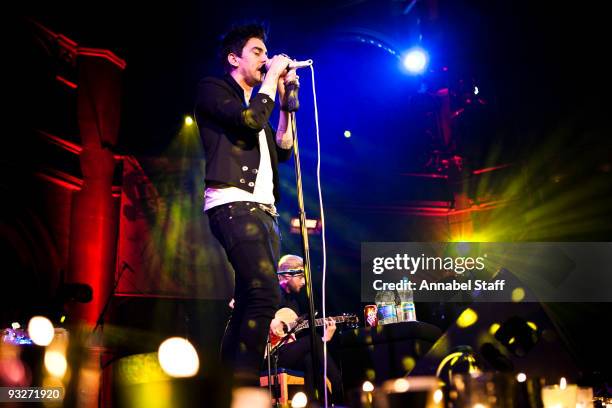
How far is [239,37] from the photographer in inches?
100

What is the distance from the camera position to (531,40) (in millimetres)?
9320

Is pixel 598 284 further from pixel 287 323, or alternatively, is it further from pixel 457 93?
pixel 287 323

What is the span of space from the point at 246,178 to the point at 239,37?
0.68 meters

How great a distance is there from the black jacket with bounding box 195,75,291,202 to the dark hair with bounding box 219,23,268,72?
17 cm

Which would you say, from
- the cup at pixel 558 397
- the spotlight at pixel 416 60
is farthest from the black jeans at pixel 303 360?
the spotlight at pixel 416 60

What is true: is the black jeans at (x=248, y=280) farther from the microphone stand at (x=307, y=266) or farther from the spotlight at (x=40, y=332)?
the spotlight at (x=40, y=332)

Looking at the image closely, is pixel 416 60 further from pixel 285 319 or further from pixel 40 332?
pixel 40 332

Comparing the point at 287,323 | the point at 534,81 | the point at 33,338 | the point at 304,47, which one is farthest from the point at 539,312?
the point at 534,81

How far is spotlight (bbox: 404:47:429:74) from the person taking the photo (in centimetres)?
851

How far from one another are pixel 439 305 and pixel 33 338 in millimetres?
7863

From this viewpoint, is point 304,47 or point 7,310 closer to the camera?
point 7,310

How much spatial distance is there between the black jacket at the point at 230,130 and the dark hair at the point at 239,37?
0.17 metres

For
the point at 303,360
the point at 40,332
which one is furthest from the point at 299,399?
the point at 40,332

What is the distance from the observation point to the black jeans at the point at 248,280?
2.10 meters
